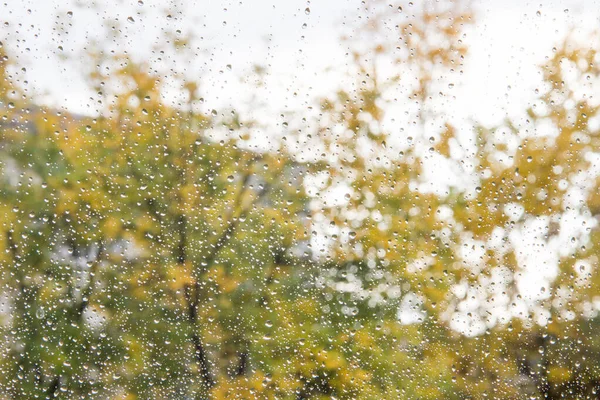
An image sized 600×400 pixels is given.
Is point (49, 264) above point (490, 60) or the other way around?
the other way around

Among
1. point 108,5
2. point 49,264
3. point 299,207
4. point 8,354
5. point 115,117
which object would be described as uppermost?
point 108,5

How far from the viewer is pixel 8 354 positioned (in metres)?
1.26

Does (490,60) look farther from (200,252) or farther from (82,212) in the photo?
(82,212)

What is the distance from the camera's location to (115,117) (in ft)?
4.02

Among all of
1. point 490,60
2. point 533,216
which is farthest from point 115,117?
point 533,216

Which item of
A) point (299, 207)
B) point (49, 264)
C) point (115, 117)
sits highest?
point (115, 117)

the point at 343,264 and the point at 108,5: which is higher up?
the point at 108,5

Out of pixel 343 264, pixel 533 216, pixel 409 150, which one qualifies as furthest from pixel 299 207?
pixel 533 216

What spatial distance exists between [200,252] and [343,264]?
351 mm

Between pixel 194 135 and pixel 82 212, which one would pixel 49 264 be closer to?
pixel 82 212

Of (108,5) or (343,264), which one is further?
(343,264)

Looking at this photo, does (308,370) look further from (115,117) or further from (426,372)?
(115,117)

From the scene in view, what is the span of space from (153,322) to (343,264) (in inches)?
19.1

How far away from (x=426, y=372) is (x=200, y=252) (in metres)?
0.63
